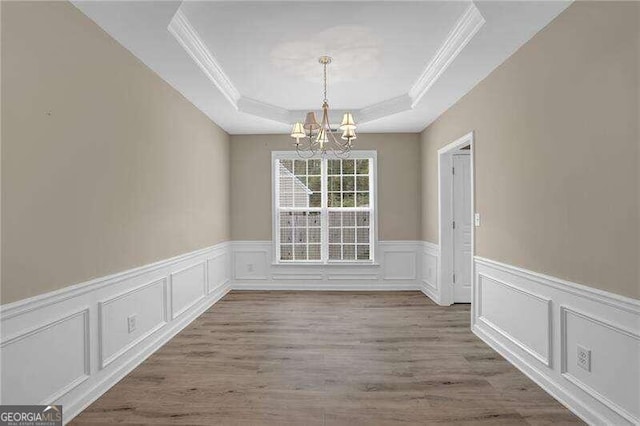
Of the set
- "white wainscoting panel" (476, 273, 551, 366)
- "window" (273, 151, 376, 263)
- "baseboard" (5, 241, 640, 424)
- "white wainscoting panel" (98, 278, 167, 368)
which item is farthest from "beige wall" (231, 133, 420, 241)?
"white wainscoting panel" (98, 278, 167, 368)

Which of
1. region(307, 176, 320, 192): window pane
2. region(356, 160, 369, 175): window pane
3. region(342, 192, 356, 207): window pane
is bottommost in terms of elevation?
region(342, 192, 356, 207): window pane

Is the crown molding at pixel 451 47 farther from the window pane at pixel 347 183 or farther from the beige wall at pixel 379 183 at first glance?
the window pane at pixel 347 183

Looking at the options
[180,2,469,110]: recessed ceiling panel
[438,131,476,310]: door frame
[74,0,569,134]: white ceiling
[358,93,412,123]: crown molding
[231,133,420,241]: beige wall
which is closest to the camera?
[74,0,569,134]: white ceiling

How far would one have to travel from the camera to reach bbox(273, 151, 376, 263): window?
610 cm

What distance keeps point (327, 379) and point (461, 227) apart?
3.12 meters

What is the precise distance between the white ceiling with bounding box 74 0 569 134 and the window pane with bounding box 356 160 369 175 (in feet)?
4.55

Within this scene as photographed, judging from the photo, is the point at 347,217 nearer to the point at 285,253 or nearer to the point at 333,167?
the point at 333,167

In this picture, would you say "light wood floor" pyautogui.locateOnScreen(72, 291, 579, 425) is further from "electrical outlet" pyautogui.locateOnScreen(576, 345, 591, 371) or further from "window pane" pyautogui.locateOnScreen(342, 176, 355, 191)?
"window pane" pyautogui.locateOnScreen(342, 176, 355, 191)

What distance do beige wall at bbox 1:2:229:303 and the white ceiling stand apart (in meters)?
0.29

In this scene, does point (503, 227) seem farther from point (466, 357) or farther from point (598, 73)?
point (598, 73)

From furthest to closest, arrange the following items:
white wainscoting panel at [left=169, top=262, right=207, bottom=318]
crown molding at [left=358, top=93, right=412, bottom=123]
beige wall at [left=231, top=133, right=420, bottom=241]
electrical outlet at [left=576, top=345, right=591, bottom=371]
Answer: beige wall at [left=231, top=133, right=420, bottom=241]
crown molding at [left=358, top=93, right=412, bottom=123]
white wainscoting panel at [left=169, top=262, right=207, bottom=318]
electrical outlet at [left=576, top=345, right=591, bottom=371]

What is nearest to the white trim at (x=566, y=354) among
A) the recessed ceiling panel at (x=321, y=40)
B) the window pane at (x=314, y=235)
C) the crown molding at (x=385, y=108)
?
the recessed ceiling panel at (x=321, y=40)

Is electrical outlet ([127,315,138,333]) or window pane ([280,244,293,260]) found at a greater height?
window pane ([280,244,293,260])

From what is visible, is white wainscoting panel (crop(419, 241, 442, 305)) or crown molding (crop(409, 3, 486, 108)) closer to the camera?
crown molding (crop(409, 3, 486, 108))
